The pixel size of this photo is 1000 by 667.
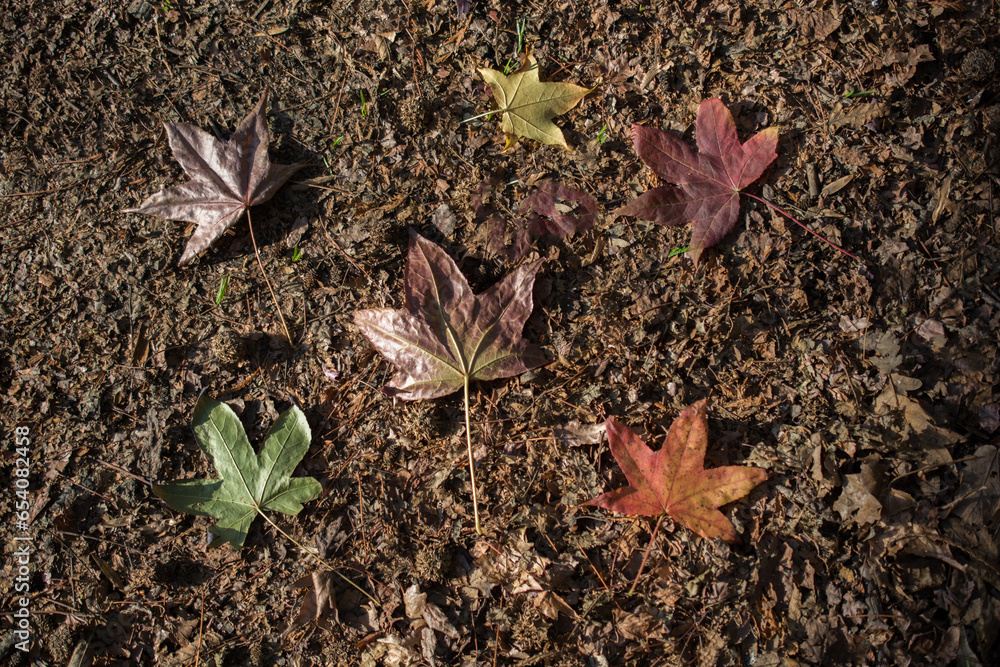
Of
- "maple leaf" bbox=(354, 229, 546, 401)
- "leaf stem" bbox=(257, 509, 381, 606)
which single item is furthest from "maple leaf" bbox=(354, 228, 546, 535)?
"leaf stem" bbox=(257, 509, 381, 606)

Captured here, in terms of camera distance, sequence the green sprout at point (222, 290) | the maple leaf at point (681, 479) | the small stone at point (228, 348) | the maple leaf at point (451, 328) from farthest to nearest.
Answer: the green sprout at point (222, 290), the small stone at point (228, 348), the maple leaf at point (451, 328), the maple leaf at point (681, 479)

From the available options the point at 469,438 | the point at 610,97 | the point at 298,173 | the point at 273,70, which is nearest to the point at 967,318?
the point at 610,97

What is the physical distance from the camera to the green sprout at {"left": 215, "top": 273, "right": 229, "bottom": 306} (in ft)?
7.70

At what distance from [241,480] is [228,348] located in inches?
21.6

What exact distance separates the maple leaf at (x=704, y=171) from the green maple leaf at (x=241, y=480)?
1.64 meters

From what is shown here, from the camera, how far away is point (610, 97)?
2.30 meters

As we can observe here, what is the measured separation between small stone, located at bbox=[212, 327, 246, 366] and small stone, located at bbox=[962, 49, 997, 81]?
3.19 meters

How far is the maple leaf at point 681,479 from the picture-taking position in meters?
1.95

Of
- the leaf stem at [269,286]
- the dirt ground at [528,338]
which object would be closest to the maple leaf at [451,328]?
the dirt ground at [528,338]

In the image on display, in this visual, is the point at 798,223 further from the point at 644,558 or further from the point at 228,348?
the point at 228,348

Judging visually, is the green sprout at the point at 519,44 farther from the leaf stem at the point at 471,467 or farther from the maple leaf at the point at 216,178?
the leaf stem at the point at 471,467

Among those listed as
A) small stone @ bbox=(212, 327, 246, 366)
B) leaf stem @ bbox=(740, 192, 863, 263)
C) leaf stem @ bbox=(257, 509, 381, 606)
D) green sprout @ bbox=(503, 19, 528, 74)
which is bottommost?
leaf stem @ bbox=(257, 509, 381, 606)

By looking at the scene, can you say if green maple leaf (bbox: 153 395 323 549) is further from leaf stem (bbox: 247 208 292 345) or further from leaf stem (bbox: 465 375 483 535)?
leaf stem (bbox: 465 375 483 535)

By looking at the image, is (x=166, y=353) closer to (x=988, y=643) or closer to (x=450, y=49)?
(x=450, y=49)
